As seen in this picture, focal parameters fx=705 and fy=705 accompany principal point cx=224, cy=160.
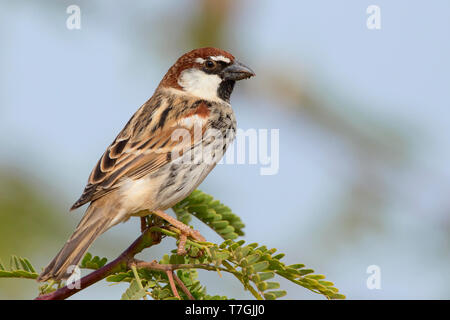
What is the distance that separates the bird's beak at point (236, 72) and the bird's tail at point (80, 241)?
142 cm

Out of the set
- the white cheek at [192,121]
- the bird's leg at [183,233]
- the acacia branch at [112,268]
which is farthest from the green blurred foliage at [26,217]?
the acacia branch at [112,268]

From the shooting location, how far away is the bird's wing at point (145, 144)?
3.97 m

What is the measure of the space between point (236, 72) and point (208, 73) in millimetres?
192

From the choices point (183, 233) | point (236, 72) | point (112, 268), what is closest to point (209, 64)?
point (236, 72)

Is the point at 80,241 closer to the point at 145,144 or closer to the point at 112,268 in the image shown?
the point at 112,268

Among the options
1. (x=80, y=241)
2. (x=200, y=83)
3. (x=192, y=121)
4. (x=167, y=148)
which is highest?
(x=200, y=83)

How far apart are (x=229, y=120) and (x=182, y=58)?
2.01 ft

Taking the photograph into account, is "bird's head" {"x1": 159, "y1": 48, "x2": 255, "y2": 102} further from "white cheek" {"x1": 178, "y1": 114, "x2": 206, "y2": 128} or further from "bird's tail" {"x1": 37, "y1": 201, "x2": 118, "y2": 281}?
"bird's tail" {"x1": 37, "y1": 201, "x2": 118, "y2": 281}

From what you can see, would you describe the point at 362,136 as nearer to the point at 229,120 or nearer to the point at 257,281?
the point at 229,120

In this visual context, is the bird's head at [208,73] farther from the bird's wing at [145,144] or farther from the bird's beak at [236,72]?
the bird's wing at [145,144]

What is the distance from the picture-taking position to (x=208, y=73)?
480cm

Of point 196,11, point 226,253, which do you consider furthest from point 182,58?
point 226,253

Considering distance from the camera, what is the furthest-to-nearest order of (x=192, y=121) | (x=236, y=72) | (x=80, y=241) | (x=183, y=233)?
(x=236, y=72) → (x=192, y=121) → (x=80, y=241) → (x=183, y=233)

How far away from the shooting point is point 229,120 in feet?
15.0
